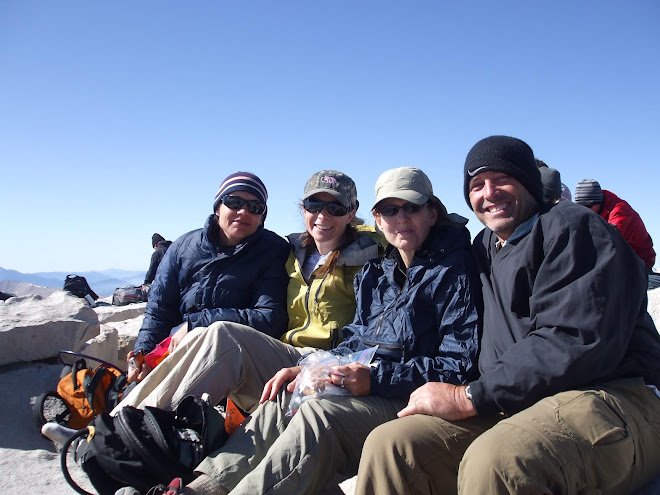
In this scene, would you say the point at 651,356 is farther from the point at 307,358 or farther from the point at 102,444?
the point at 102,444

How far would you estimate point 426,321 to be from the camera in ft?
9.89

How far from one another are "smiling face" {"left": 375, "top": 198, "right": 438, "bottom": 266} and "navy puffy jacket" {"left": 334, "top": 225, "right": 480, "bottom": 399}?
0.06m

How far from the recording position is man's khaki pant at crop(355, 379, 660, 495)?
6.40 feet

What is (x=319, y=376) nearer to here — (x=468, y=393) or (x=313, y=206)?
(x=468, y=393)

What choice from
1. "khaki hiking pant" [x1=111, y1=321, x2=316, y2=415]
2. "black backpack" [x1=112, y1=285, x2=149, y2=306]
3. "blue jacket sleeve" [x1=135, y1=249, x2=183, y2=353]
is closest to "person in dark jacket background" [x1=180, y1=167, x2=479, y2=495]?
"khaki hiking pant" [x1=111, y1=321, x2=316, y2=415]

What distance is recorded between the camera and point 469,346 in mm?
2826

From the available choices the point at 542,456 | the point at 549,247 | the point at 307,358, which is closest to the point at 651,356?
the point at 549,247

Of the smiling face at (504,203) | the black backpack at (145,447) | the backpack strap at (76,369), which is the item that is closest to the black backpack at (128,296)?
the backpack strap at (76,369)

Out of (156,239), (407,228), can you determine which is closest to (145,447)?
(407,228)

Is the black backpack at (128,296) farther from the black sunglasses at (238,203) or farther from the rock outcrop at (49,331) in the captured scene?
the black sunglasses at (238,203)

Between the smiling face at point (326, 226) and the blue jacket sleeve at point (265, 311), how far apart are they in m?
A: 0.49

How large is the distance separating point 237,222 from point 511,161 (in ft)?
7.84

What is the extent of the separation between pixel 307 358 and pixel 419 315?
28.9 inches

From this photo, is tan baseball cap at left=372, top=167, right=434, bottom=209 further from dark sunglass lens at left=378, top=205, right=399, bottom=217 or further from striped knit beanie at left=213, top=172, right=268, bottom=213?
striped knit beanie at left=213, top=172, right=268, bottom=213
